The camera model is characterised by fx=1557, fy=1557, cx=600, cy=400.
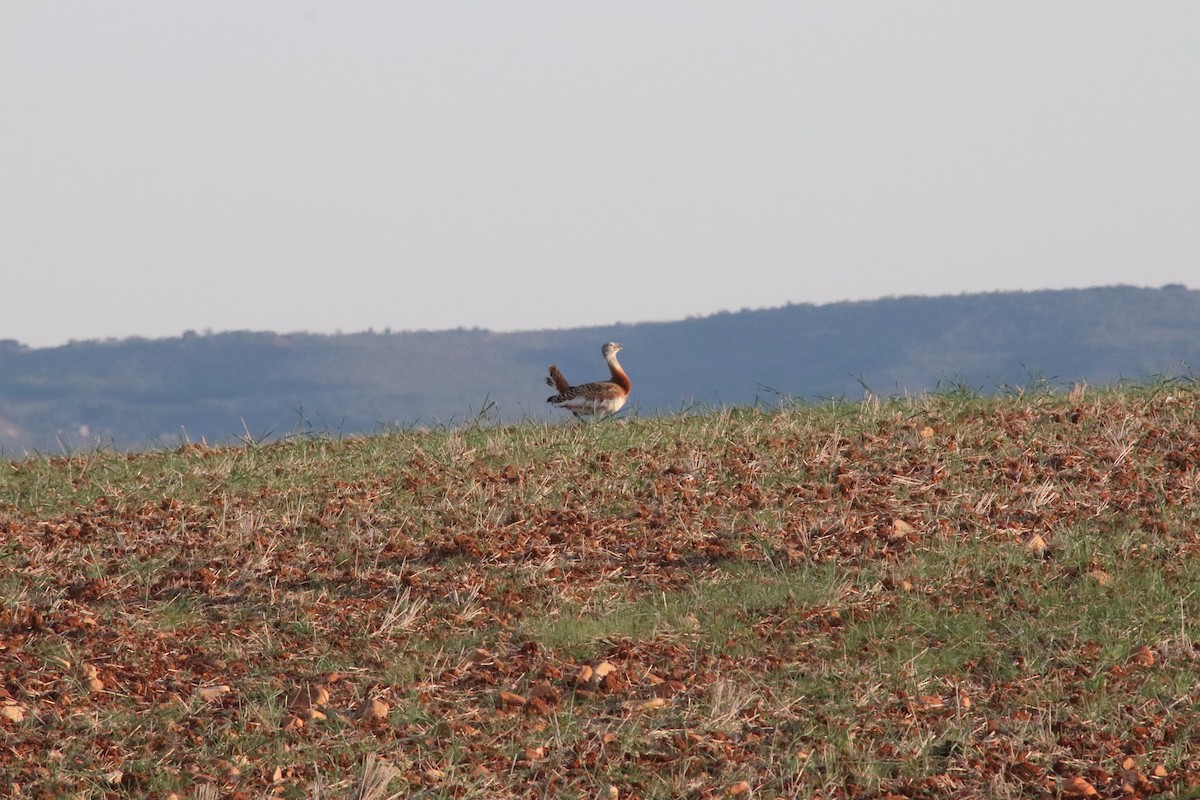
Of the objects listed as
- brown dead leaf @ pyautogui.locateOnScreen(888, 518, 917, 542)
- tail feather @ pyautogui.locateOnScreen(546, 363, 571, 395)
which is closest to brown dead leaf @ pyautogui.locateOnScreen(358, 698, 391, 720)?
brown dead leaf @ pyautogui.locateOnScreen(888, 518, 917, 542)

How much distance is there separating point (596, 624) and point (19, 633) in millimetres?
3426

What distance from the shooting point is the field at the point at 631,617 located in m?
7.54

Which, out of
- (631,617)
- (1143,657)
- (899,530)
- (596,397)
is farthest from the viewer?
(596,397)

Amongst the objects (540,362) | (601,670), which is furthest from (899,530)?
(540,362)

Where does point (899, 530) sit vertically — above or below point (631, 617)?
above

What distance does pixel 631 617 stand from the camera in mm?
9211

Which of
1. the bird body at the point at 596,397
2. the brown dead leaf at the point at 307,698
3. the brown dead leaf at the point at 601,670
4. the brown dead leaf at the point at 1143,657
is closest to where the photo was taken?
the brown dead leaf at the point at 307,698

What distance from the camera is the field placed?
7535 mm

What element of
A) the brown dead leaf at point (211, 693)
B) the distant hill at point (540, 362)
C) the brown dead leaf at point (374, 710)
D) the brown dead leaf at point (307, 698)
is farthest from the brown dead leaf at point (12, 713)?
the distant hill at point (540, 362)

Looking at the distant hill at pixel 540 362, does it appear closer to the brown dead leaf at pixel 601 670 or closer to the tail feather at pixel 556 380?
the tail feather at pixel 556 380

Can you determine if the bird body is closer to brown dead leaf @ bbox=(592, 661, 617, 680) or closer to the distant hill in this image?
brown dead leaf @ bbox=(592, 661, 617, 680)

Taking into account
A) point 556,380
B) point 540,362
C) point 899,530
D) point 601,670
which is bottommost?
point 540,362

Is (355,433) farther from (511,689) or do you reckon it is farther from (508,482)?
(511,689)

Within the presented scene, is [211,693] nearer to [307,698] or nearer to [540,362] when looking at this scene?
[307,698]
